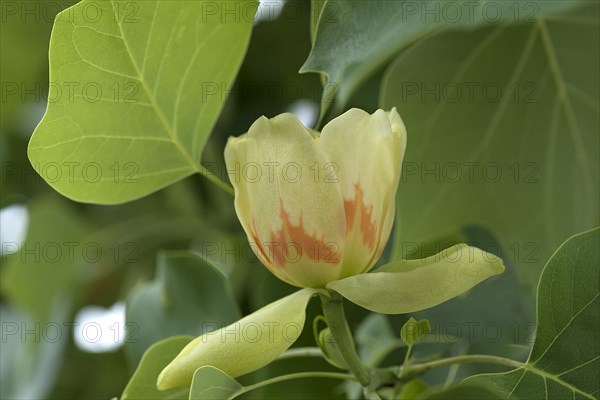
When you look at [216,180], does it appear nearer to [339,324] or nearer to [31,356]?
[339,324]

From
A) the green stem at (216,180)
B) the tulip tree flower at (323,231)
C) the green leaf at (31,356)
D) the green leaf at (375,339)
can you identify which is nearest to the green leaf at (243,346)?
the tulip tree flower at (323,231)

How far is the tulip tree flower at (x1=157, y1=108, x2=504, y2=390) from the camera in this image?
36cm

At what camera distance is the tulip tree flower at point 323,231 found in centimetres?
36

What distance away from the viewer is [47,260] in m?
0.95

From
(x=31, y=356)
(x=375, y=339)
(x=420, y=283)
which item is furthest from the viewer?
(x=31, y=356)

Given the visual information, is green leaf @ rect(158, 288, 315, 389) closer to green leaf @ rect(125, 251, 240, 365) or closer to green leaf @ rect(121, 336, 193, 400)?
green leaf @ rect(121, 336, 193, 400)

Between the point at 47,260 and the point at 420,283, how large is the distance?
2.21 feet

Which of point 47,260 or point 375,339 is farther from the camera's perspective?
point 47,260

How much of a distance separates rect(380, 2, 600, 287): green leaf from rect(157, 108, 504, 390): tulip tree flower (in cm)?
15

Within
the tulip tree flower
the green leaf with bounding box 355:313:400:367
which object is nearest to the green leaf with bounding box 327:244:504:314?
the tulip tree flower

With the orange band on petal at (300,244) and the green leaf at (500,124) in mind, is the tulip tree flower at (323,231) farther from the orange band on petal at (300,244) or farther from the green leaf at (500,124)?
the green leaf at (500,124)

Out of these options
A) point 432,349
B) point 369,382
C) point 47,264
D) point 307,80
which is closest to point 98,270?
point 47,264

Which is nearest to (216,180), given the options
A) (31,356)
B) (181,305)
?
(181,305)

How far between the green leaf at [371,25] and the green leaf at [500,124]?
16 cm
